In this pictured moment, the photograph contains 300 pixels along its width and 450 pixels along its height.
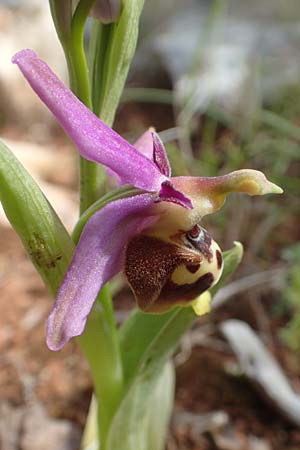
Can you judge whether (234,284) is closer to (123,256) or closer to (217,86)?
(123,256)

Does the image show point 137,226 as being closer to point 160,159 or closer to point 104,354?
point 160,159

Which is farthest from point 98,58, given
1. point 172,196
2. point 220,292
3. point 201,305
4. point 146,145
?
point 220,292

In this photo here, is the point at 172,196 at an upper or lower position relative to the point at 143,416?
upper

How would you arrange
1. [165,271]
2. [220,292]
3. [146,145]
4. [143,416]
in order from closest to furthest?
1. [165,271]
2. [146,145]
3. [143,416]
4. [220,292]

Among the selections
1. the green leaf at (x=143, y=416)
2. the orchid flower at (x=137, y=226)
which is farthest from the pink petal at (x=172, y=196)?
the green leaf at (x=143, y=416)

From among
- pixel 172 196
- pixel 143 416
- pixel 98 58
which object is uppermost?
pixel 98 58

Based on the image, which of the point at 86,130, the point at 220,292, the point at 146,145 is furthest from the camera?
the point at 220,292

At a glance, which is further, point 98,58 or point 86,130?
point 98,58

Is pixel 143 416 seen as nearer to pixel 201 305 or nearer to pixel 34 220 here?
pixel 201 305
